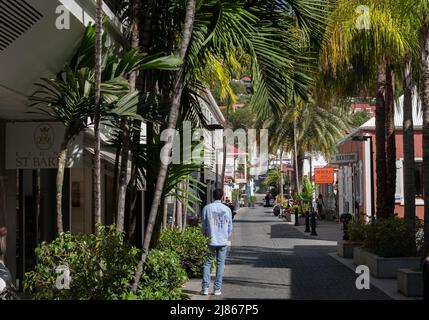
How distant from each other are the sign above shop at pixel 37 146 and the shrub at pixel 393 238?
6265 millimetres

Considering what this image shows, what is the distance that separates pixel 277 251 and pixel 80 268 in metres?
14.6

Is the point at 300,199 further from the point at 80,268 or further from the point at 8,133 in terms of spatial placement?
the point at 80,268

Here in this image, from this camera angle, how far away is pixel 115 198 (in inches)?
379

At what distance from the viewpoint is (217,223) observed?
11.3 m

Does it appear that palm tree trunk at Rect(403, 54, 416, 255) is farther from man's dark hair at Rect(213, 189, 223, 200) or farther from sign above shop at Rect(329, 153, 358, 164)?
sign above shop at Rect(329, 153, 358, 164)

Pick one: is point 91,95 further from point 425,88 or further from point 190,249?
point 425,88

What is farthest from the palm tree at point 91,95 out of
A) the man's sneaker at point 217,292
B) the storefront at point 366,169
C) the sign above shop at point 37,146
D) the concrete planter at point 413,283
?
the storefront at point 366,169

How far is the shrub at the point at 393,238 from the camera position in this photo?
13.8 m

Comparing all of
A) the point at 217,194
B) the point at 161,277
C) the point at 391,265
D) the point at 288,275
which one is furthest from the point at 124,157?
the point at 391,265

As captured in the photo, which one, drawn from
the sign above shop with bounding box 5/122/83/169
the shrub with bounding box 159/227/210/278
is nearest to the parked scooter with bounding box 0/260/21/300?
the sign above shop with bounding box 5/122/83/169

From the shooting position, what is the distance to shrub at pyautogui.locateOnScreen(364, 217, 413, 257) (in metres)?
13.8

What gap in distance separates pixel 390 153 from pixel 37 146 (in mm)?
8988

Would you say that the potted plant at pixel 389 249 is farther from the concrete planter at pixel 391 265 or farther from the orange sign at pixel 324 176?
the orange sign at pixel 324 176
